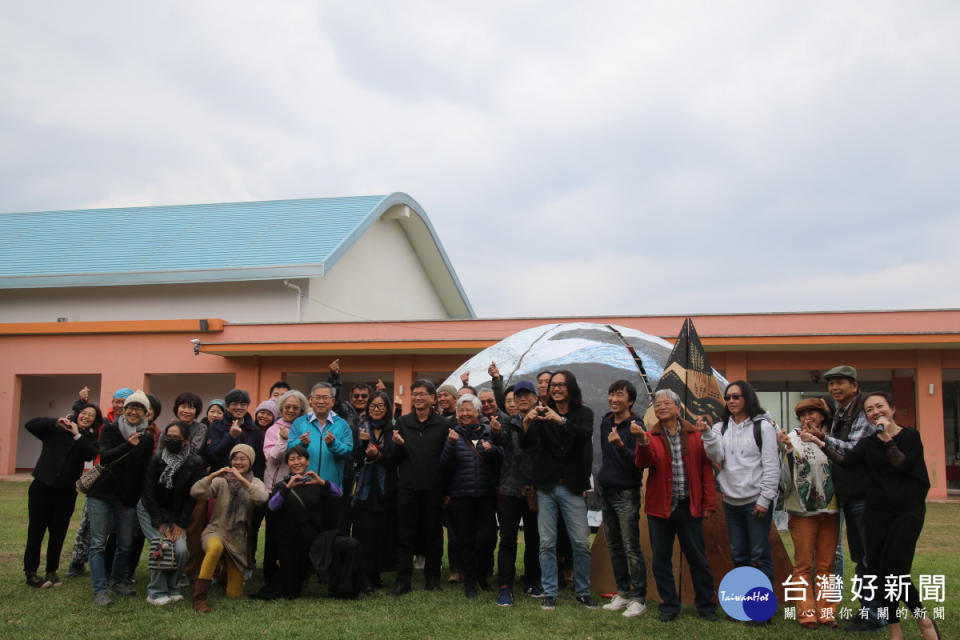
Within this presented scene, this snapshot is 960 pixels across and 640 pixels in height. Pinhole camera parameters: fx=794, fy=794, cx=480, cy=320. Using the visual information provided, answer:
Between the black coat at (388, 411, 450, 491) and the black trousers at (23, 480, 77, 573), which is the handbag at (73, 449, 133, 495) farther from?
the black coat at (388, 411, 450, 491)

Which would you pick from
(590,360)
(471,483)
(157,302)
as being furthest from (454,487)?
(157,302)

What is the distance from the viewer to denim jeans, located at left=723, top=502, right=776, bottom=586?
539cm

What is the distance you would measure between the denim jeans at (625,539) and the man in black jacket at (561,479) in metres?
0.19

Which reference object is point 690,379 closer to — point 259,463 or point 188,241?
point 259,463

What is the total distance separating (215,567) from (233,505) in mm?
475

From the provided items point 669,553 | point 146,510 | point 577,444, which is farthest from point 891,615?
point 146,510

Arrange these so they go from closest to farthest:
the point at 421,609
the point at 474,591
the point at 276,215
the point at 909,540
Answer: the point at 909,540
the point at 421,609
the point at 474,591
the point at 276,215

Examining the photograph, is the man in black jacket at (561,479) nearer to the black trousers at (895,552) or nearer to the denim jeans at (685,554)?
the denim jeans at (685,554)

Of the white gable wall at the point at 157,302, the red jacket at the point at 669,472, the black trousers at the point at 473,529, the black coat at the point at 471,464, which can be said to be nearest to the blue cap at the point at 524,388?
the black coat at the point at 471,464

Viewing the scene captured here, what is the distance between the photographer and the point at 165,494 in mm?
6062

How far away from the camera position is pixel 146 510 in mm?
6059

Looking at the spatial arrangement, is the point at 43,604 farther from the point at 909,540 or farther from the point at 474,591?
the point at 909,540

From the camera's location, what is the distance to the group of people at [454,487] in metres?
5.38

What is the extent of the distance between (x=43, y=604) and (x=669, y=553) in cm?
458
